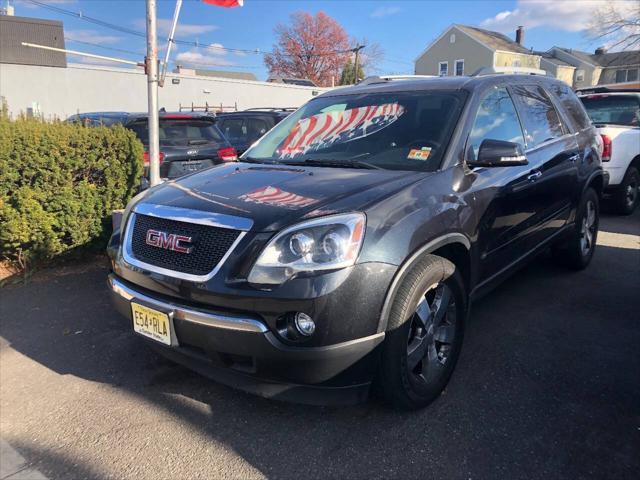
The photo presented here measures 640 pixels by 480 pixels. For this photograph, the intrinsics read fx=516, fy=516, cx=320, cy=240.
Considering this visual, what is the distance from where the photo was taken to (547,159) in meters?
4.16

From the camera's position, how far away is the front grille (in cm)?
252

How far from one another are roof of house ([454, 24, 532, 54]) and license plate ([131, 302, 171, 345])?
43.9 meters

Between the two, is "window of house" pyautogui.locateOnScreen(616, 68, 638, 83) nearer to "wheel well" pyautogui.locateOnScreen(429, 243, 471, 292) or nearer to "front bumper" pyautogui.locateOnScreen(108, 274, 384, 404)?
"wheel well" pyautogui.locateOnScreen(429, 243, 471, 292)

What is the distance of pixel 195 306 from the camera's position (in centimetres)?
255

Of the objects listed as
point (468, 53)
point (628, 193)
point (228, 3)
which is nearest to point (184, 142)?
point (228, 3)

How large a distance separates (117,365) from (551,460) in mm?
2683

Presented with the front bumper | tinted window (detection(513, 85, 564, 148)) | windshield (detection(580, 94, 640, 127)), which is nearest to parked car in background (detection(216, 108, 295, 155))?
windshield (detection(580, 94, 640, 127))

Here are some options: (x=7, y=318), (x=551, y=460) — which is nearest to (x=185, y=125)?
(x=7, y=318)

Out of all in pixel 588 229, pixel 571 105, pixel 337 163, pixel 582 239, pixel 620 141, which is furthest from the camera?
pixel 620 141

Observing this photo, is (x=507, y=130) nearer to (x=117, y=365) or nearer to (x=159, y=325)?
(x=159, y=325)

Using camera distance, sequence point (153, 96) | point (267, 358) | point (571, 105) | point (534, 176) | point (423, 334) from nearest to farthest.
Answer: point (267, 358), point (423, 334), point (534, 176), point (571, 105), point (153, 96)

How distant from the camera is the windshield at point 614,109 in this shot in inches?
338

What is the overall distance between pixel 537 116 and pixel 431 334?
2.38 meters

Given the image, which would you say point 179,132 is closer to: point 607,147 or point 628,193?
point 607,147
